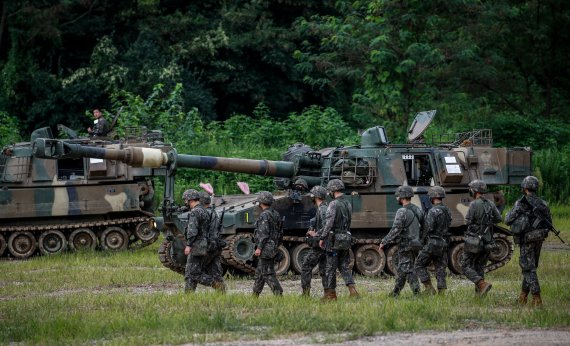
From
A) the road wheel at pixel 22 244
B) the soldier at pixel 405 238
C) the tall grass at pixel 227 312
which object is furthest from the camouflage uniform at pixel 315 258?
the road wheel at pixel 22 244

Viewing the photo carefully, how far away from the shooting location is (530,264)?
16.5m

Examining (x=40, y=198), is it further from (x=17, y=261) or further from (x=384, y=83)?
(x=384, y=83)

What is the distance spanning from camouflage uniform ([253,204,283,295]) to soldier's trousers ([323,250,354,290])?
702 millimetres

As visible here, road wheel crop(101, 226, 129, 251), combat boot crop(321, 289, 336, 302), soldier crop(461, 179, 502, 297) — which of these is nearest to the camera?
combat boot crop(321, 289, 336, 302)

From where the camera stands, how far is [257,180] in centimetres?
3322

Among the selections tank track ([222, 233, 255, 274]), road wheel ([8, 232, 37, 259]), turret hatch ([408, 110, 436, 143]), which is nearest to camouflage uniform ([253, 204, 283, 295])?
tank track ([222, 233, 255, 274])

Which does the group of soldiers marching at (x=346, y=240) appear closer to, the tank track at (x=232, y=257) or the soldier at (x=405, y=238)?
the soldier at (x=405, y=238)

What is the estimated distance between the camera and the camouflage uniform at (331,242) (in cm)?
1714

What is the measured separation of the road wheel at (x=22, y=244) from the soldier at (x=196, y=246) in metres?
9.15

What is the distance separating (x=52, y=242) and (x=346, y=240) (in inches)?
433

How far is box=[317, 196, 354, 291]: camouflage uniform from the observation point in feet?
56.2

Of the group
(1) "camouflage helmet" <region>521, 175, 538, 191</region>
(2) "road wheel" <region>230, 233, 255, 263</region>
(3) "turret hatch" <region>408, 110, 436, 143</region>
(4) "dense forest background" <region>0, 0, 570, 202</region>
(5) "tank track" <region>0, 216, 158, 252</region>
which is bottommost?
(2) "road wheel" <region>230, 233, 255, 263</region>

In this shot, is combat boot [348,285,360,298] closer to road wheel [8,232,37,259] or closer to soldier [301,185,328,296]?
soldier [301,185,328,296]

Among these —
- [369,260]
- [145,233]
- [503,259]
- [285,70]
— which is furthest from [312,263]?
[285,70]
